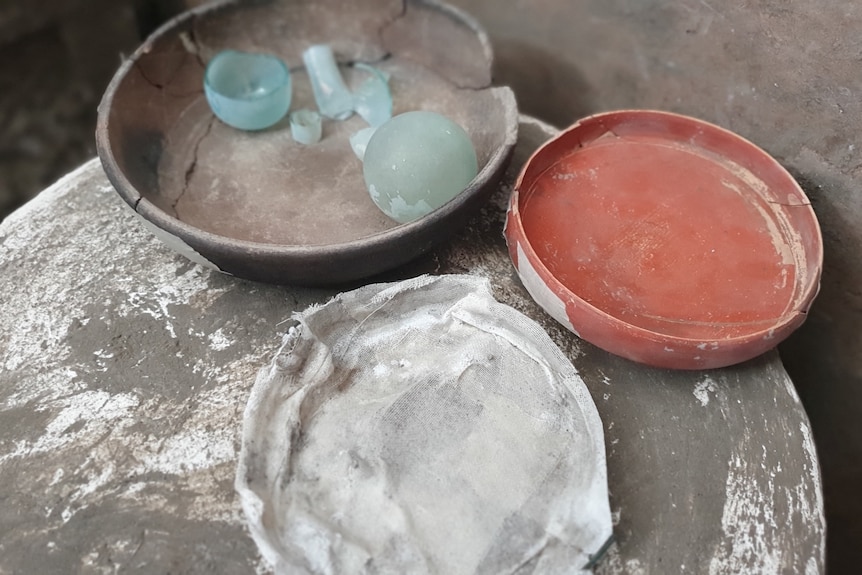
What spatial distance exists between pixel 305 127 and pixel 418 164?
0.39 meters

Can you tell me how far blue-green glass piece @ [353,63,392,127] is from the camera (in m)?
1.46

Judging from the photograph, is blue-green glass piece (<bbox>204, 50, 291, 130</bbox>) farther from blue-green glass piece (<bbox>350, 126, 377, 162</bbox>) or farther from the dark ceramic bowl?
blue-green glass piece (<bbox>350, 126, 377, 162</bbox>)

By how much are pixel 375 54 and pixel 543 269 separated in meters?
0.85

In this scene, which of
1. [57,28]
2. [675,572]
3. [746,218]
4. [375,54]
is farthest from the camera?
[57,28]

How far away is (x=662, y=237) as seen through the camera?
1160 mm

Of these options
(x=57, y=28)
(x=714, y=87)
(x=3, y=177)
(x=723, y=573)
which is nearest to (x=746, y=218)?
(x=714, y=87)

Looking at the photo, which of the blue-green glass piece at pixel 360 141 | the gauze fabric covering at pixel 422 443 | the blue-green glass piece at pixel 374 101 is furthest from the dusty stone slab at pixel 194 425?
the blue-green glass piece at pixel 374 101

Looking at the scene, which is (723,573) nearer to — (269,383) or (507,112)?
(269,383)

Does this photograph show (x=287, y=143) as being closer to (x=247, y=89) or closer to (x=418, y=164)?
(x=247, y=89)

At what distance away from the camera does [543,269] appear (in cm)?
103

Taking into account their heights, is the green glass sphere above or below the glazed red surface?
above

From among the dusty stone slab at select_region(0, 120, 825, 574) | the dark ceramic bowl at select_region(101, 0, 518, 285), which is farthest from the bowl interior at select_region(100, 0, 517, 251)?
the dusty stone slab at select_region(0, 120, 825, 574)

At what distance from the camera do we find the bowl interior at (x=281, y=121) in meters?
1.24

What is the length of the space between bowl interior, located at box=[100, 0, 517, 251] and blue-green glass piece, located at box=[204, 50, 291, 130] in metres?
0.04
